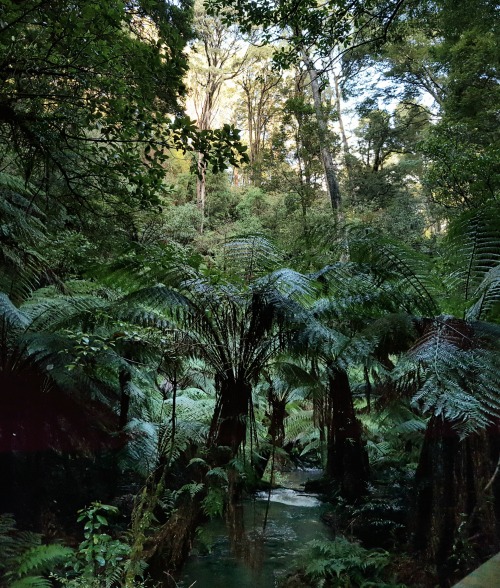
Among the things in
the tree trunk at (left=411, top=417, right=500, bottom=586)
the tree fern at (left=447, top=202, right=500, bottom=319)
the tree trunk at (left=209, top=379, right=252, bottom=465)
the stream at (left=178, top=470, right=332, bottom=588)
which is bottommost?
the stream at (left=178, top=470, right=332, bottom=588)

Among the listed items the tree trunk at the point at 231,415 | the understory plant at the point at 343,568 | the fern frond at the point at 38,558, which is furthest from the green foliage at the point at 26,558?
the understory plant at the point at 343,568

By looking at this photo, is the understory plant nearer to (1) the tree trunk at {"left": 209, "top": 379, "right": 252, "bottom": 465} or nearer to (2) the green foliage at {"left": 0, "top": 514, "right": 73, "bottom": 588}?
(1) the tree trunk at {"left": 209, "top": 379, "right": 252, "bottom": 465}

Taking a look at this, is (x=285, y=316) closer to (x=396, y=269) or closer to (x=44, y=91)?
(x=396, y=269)

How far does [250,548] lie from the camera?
3.20m

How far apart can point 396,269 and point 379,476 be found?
98.9 inches

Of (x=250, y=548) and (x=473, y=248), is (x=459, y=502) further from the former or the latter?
(x=473, y=248)

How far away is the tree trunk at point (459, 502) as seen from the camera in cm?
237

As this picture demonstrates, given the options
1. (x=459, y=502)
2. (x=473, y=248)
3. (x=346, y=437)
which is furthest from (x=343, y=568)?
(x=473, y=248)

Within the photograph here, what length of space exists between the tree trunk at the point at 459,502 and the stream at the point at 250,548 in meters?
1.06

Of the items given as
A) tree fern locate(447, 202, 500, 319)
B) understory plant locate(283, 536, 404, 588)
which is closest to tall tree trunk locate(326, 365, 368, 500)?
understory plant locate(283, 536, 404, 588)

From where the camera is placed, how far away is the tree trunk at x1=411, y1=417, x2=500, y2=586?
2.37 m

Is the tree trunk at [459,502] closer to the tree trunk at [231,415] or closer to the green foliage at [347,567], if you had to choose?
the green foliage at [347,567]

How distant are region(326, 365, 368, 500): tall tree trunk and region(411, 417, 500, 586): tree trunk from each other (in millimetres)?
1148

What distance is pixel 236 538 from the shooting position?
9.98 ft
